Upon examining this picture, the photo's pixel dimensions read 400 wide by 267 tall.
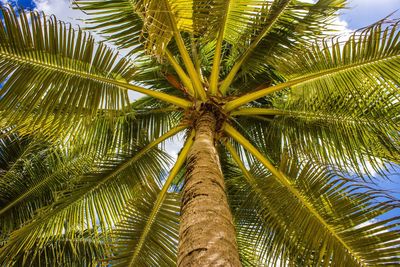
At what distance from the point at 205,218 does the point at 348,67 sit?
276cm

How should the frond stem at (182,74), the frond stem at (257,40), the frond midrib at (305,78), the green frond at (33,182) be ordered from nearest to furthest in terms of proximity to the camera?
the frond midrib at (305,78)
the frond stem at (257,40)
the frond stem at (182,74)
the green frond at (33,182)

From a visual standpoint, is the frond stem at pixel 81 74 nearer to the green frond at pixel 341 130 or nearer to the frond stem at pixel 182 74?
the frond stem at pixel 182 74

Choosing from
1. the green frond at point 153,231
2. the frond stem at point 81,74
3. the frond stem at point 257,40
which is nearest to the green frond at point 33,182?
the green frond at point 153,231

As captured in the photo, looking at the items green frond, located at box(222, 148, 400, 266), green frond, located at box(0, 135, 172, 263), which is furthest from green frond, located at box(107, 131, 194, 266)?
green frond, located at box(222, 148, 400, 266)

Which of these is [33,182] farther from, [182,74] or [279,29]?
[279,29]

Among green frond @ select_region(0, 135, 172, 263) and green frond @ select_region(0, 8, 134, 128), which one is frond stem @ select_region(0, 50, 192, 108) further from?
green frond @ select_region(0, 135, 172, 263)

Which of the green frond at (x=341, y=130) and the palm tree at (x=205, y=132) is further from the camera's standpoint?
the green frond at (x=341, y=130)

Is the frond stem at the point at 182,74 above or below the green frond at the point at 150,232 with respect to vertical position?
above

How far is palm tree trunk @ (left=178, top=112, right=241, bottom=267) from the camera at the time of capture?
185 cm

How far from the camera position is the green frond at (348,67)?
3811 mm

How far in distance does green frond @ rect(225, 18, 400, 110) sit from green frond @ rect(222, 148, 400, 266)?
942mm

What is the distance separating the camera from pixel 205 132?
12.4 feet

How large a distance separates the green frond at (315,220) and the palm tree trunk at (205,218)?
126 cm

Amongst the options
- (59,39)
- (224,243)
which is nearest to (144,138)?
(59,39)
